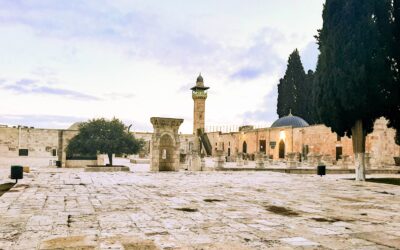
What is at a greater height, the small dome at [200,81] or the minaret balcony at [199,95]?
the small dome at [200,81]

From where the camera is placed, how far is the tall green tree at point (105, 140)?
1089 inches

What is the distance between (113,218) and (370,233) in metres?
4.22

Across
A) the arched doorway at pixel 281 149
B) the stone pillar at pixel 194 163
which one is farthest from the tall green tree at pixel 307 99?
the stone pillar at pixel 194 163

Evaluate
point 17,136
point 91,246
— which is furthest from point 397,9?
point 17,136

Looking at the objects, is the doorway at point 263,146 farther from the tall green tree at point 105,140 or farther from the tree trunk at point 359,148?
the tree trunk at point 359,148

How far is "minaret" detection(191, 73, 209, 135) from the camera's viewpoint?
52.7m

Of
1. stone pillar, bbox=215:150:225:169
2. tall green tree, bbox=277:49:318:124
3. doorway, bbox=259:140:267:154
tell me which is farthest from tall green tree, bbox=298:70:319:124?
stone pillar, bbox=215:150:225:169

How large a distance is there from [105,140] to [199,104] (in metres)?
26.6

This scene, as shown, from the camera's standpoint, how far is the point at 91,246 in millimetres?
4461

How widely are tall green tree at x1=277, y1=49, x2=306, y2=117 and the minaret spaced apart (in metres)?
12.5

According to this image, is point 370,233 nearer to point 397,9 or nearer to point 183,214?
point 183,214

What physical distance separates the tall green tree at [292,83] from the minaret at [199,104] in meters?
12.5

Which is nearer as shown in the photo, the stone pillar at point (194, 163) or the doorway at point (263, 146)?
the stone pillar at point (194, 163)

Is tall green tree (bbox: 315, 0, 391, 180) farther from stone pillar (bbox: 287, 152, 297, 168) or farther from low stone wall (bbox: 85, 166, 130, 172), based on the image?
low stone wall (bbox: 85, 166, 130, 172)
